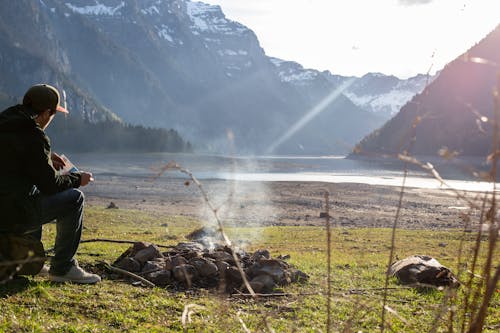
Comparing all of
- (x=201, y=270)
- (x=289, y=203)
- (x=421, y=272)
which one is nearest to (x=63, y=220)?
(x=201, y=270)

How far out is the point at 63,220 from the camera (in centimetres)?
624

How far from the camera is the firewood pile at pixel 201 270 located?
805 centimetres

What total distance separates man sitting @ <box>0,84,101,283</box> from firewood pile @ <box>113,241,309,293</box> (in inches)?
88.0

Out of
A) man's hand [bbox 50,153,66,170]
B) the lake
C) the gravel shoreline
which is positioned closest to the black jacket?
man's hand [bbox 50,153,66,170]

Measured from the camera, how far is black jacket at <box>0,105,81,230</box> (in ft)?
17.8

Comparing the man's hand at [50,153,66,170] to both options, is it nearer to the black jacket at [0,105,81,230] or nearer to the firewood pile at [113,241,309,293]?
the black jacket at [0,105,81,230]

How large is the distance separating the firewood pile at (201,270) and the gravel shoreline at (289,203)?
19880mm

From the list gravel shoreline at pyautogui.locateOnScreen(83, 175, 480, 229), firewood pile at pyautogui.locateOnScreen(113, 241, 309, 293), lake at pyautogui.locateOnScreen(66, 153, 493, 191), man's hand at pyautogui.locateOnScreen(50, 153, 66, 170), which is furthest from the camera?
lake at pyautogui.locateOnScreen(66, 153, 493, 191)

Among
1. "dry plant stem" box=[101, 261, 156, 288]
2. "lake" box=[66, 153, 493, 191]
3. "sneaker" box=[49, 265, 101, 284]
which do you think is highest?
"sneaker" box=[49, 265, 101, 284]

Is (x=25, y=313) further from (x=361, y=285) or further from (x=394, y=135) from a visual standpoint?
(x=394, y=135)

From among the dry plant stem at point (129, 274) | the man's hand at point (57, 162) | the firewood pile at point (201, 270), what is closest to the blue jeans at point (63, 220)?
the man's hand at point (57, 162)

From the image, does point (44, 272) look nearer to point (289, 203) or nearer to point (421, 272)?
point (421, 272)

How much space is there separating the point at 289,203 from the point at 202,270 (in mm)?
35707

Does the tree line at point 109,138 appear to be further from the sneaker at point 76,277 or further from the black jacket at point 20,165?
the black jacket at point 20,165
